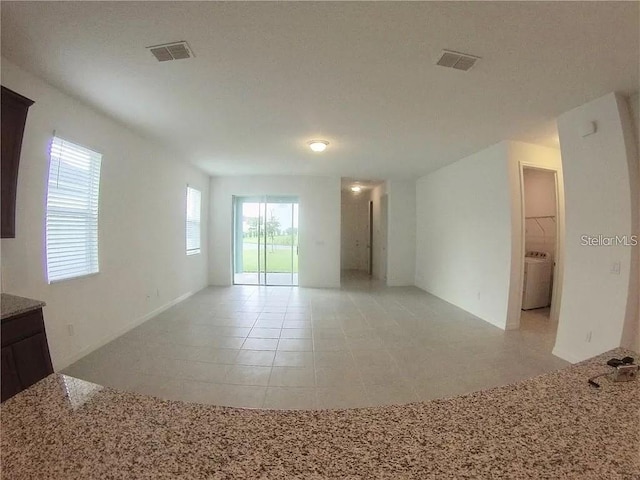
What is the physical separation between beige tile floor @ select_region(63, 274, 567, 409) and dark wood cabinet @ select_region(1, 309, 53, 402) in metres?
0.71

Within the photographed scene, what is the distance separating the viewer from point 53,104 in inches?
96.3

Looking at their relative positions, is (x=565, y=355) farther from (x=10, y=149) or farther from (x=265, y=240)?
(x=265, y=240)

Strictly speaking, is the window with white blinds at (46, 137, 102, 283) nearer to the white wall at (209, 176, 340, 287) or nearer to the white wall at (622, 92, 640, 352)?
the white wall at (209, 176, 340, 287)

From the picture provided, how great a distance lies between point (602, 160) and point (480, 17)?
2.08 m

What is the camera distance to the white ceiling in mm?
1575

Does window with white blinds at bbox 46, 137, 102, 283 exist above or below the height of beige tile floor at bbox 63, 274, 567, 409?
above

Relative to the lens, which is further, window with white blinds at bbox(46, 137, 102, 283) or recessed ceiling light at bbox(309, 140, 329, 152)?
recessed ceiling light at bbox(309, 140, 329, 152)

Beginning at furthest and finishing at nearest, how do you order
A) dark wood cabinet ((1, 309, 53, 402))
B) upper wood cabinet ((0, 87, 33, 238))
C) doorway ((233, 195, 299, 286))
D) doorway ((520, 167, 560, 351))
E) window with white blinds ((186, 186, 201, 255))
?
doorway ((233, 195, 299, 286)) < window with white blinds ((186, 186, 201, 255)) < doorway ((520, 167, 560, 351)) < upper wood cabinet ((0, 87, 33, 238)) < dark wood cabinet ((1, 309, 53, 402))

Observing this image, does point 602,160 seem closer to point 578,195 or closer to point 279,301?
point 578,195

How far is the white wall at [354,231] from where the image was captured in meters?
8.97

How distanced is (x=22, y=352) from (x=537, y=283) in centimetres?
653

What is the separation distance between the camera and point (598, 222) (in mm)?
2527

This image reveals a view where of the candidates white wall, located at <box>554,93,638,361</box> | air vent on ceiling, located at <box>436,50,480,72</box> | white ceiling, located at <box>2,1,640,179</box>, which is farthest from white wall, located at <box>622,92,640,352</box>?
air vent on ceiling, located at <box>436,50,480,72</box>

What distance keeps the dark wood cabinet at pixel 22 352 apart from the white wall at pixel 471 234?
4.90 meters
